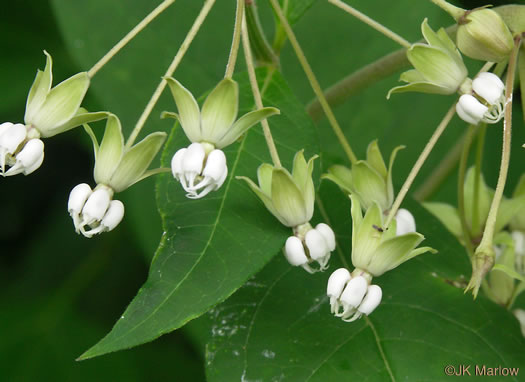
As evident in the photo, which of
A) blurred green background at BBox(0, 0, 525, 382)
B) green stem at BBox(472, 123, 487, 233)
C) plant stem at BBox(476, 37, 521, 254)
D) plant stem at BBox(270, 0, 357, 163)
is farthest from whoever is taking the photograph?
blurred green background at BBox(0, 0, 525, 382)

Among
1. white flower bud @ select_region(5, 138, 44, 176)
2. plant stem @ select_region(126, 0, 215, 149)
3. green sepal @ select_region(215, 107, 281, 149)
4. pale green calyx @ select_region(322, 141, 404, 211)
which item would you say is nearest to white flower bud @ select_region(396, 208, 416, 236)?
pale green calyx @ select_region(322, 141, 404, 211)

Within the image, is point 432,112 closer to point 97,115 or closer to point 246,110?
point 246,110

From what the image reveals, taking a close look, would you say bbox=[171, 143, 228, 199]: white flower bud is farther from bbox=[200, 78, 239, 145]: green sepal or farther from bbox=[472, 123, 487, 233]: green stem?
bbox=[472, 123, 487, 233]: green stem

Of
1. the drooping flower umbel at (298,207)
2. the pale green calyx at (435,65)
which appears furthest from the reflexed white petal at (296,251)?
the pale green calyx at (435,65)

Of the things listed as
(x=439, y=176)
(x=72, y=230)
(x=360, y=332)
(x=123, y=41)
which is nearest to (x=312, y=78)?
(x=123, y=41)

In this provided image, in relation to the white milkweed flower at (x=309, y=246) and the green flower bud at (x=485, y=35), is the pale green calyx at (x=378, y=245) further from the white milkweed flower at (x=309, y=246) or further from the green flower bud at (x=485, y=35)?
the green flower bud at (x=485, y=35)
